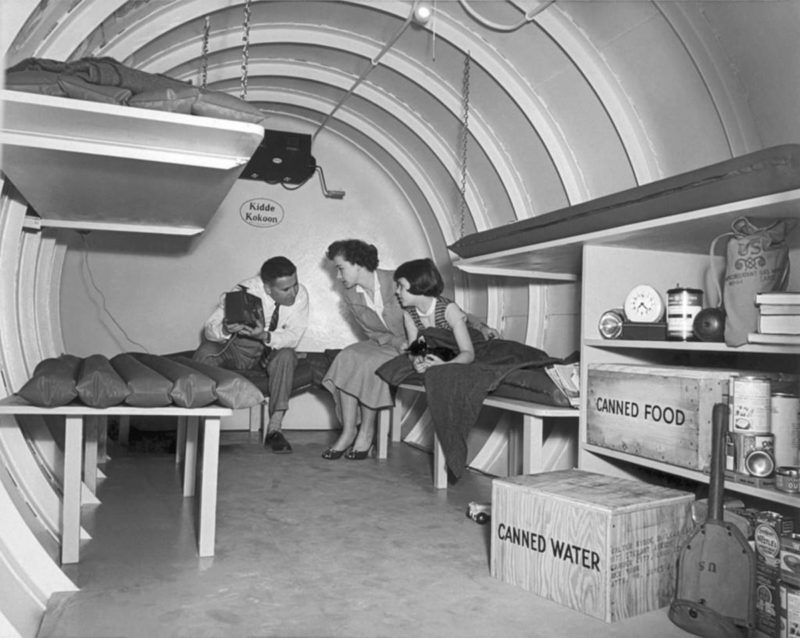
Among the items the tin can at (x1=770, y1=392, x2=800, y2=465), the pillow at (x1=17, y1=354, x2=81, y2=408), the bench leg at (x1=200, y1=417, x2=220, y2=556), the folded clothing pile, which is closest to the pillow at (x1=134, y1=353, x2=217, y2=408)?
the bench leg at (x1=200, y1=417, x2=220, y2=556)

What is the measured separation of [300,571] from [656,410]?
1.52 metres

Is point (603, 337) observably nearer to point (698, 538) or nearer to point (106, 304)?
point (698, 538)

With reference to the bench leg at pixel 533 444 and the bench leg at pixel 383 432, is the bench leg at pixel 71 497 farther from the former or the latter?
the bench leg at pixel 383 432

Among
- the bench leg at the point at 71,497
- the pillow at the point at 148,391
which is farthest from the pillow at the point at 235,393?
the bench leg at the point at 71,497

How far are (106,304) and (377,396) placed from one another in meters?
2.83

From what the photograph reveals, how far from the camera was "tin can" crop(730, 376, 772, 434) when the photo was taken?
2.22 meters

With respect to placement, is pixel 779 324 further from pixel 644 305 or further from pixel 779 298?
pixel 644 305

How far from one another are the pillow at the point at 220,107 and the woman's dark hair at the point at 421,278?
2.06m

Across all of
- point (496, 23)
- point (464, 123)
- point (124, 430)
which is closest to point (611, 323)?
point (496, 23)

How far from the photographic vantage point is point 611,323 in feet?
9.90

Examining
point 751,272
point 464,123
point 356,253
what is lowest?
point 751,272

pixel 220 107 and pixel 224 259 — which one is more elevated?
pixel 220 107

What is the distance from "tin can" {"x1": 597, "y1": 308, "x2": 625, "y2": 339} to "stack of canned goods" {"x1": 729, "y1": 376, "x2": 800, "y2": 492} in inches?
29.6

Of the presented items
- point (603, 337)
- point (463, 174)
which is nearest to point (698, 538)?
point (603, 337)
